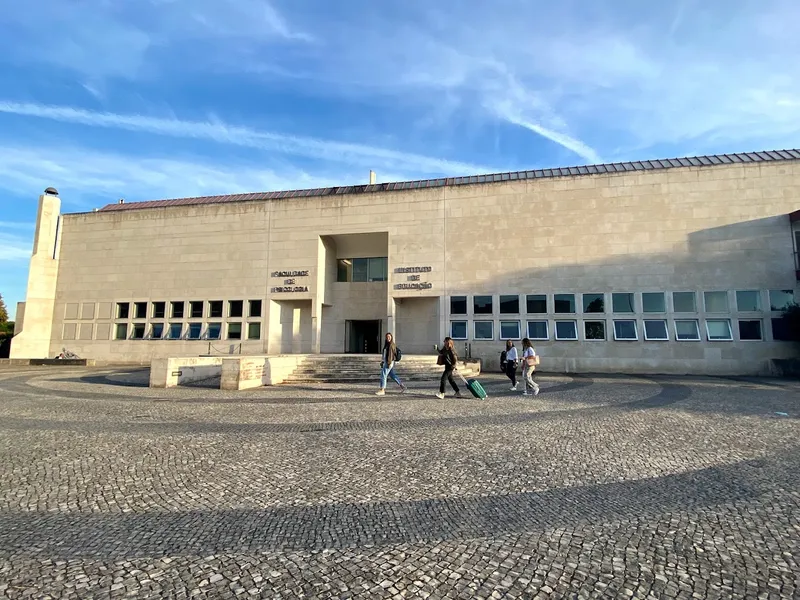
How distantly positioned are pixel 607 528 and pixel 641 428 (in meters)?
4.95

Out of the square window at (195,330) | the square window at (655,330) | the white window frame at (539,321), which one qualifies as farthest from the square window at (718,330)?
the square window at (195,330)

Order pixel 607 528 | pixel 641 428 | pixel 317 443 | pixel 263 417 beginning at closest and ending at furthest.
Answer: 1. pixel 607 528
2. pixel 317 443
3. pixel 641 428
4. pixel 263 417

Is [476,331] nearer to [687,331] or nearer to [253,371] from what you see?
[687,331]

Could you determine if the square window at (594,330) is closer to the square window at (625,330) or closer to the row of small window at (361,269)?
the square window at (625,330)

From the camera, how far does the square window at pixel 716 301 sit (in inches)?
871

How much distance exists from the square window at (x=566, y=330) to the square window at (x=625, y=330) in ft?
6.38

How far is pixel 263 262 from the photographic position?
28.1 meters

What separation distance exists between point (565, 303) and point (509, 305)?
2.86 m

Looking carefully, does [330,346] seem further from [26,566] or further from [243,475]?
[26,566]

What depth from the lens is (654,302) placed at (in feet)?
74.7

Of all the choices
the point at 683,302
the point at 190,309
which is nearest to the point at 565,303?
the point at 683,302

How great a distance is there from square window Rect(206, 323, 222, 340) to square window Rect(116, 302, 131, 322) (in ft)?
19.9

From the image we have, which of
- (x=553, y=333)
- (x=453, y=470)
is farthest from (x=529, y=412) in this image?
(x=553, y=333)

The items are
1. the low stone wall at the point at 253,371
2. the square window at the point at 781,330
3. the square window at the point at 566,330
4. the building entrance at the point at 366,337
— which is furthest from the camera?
the building entrance at the point at 366,337
